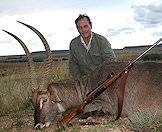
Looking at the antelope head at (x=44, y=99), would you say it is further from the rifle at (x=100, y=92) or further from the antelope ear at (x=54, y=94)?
the rifle at (x=100, y=92)

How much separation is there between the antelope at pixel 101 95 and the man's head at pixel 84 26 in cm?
117

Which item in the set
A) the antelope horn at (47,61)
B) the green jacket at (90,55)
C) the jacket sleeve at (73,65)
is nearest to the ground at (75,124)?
the antelope horn at (47,61)

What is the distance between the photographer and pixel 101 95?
8.23 metres

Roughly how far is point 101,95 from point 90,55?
149 cm

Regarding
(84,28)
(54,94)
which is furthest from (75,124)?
(84,28)

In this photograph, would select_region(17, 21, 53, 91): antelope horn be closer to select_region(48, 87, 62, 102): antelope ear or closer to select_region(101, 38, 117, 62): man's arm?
select_region(48, 87, 62, 102): antelope ear

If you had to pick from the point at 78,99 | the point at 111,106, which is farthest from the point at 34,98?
the point at 111,106

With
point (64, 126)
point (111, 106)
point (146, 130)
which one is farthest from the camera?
point (111, 106)

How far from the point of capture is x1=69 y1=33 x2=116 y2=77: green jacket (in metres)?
9.38

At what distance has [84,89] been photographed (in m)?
8.44

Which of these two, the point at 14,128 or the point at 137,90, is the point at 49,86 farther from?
the point at 137,90

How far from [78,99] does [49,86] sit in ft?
2.17

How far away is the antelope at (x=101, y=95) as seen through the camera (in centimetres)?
775

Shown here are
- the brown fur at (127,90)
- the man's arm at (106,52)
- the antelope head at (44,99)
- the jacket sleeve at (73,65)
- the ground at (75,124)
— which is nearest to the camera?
the ground at (75,124)
